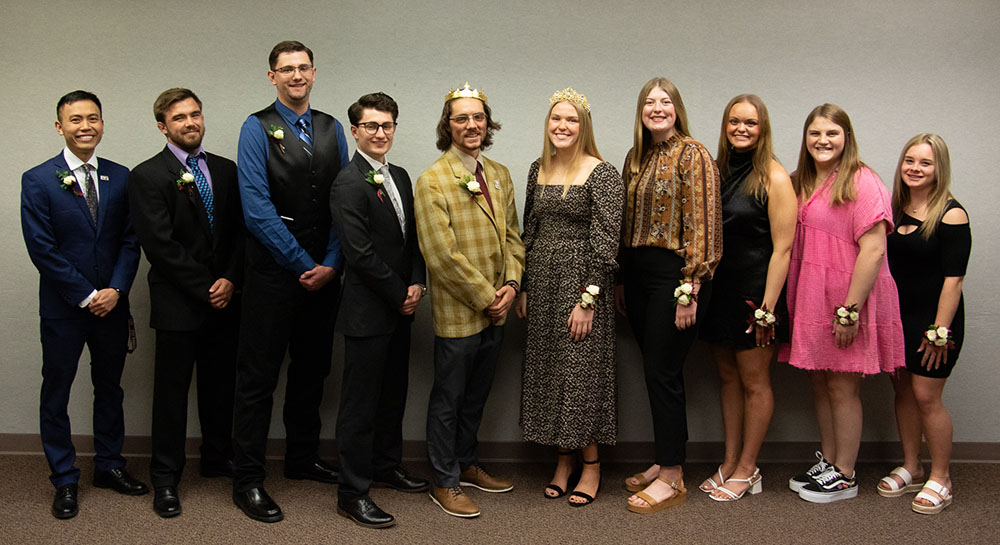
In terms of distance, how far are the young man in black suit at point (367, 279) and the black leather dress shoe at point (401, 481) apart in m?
0.34

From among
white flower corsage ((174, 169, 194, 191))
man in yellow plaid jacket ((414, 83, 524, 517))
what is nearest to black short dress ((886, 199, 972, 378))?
man in yellow plaid jacket ((414, 83, 524, 517))

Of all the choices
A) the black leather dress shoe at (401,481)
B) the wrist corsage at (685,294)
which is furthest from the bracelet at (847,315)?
the black leather dress shoe at (401,481)

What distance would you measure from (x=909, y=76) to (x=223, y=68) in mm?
3469

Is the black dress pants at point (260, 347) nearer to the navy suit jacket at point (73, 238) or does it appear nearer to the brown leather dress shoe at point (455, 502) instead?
the navy suit jacket at point (73, 238)

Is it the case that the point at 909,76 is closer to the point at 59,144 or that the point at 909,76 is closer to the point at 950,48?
the point at 950,48

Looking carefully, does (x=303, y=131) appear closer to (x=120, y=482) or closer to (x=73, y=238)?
(x=73, y=238)

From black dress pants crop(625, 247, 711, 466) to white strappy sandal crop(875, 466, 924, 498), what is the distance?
0.99m

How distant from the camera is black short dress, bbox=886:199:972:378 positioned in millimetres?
3197

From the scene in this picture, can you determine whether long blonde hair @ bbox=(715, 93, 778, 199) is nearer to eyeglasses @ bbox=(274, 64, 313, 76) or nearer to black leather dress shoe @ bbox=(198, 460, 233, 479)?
eyeglasses @ bbox=(274, 64, 313, 76)

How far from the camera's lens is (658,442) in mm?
3285

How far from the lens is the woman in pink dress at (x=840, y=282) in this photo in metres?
3.16

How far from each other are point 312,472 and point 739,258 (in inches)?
87.3

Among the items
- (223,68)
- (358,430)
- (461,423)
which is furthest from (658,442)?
(223,68)

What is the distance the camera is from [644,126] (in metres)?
3.24
